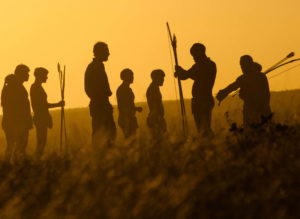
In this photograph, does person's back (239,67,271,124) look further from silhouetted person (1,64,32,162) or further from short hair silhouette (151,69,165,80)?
silhouetted person (1,64,32,162)

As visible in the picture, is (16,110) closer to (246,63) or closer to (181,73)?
(181,73)

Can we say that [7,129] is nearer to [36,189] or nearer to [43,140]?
[43,140]

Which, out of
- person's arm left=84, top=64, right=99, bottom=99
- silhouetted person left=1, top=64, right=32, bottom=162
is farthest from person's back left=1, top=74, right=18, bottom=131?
person's arm left=84, top=64, right=99, bottom=99

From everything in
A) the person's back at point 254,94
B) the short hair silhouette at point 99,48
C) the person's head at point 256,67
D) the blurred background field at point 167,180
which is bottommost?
the blurred background field at point 167,180

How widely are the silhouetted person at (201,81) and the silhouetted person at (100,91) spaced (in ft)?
4.61

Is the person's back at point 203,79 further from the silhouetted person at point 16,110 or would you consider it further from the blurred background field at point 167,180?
the blurred background field at point 167,180

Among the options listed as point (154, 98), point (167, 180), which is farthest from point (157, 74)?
point (167, 180)

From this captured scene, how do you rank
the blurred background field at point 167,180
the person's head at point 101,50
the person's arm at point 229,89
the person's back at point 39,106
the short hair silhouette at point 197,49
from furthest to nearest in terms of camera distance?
the person's back at point 39,106 → the short hair silhouette at point 197,49 → the person's arm at point 229,89 → the person's head at point 101,50 → the blurred background field at point 167,180

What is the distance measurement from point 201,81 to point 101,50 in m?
1.82

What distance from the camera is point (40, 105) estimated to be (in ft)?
51.3

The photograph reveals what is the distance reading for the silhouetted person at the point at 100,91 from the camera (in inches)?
541

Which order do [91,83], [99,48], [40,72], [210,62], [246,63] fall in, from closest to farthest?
1. [99,48]
2. [91,83]
3. [246,63]
4. [210,62]
5. [40,72]

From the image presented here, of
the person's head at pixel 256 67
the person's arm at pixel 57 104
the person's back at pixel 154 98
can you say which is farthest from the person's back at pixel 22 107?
the person's head at pixel 256 67

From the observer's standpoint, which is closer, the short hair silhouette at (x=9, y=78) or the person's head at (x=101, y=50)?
the person's head at (x=101, y=50)
